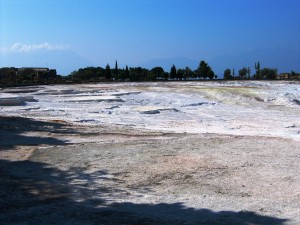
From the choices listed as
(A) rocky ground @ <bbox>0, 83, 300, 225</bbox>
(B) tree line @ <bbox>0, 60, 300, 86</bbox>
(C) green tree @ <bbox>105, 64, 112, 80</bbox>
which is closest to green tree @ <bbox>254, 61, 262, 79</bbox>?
(B) tree line @ <bbox>0, 60, 300, 86</bbox>

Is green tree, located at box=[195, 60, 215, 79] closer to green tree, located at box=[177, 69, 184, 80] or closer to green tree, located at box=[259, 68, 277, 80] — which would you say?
green tree, located at box=[177, 69, 184, 80]

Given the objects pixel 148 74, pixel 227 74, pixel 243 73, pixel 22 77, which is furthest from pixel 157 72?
pixel 22 77

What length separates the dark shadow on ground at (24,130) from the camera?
477 inches

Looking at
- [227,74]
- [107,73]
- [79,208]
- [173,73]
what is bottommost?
[79,208]

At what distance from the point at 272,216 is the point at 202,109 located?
→ 16.9m

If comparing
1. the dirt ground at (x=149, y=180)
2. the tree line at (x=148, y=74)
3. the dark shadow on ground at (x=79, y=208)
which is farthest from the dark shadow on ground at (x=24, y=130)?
the tree line at (x=148, y=74)

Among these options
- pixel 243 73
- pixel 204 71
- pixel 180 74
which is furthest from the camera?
pixel 180 74

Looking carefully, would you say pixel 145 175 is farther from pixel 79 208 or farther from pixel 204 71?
pixel 204 71

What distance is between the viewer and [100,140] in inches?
485

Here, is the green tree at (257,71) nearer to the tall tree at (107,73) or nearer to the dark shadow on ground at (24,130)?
the tall tree at (107,73)

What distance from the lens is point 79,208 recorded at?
6402 mm

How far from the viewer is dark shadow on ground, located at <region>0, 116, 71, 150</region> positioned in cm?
1212

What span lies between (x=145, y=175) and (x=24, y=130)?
721 centimetres

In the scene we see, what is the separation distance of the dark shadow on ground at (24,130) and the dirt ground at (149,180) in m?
0.03
